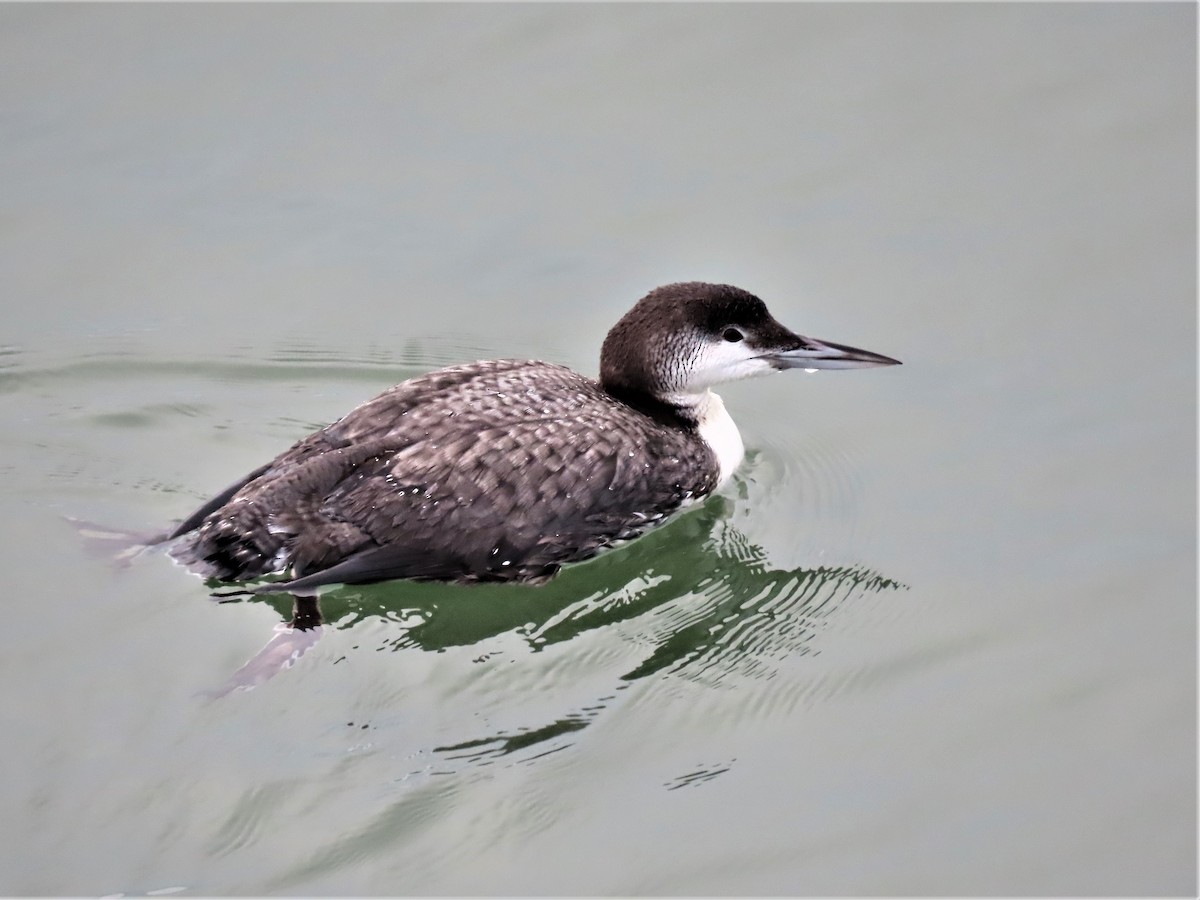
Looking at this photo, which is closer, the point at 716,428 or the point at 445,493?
the point at 445,493

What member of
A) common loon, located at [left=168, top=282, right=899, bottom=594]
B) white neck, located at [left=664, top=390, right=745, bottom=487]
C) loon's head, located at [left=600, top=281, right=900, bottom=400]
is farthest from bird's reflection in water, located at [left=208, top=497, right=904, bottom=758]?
loon's head, located at [left=600, top=281, right=900, bottom=400]

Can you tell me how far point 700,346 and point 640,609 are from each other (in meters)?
1.07

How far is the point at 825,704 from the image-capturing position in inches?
205

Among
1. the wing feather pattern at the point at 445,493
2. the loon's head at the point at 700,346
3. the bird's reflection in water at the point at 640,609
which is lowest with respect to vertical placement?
the bird's reflection in water at the point at 640,609

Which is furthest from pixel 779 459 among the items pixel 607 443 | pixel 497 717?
pixel 497 717

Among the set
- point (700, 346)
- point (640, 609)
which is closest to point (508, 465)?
point (640, 609)

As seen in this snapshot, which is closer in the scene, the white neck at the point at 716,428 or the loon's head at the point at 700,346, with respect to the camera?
the loon's head at the point at 700,346

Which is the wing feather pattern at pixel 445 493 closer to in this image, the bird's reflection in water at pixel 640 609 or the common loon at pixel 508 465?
the common loon at pixel 508 465

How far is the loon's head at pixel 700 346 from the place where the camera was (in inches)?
234

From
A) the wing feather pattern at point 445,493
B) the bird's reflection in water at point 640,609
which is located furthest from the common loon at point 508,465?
the bird's reflection in water at point 640,609

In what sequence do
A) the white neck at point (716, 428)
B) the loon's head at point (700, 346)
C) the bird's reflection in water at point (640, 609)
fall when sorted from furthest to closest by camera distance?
the white neck at point (716, 428), the loon's head at point (700, 346), the bird's reflection in water at point (640, 609)

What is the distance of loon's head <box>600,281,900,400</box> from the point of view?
19.5 ft

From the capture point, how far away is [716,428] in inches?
243

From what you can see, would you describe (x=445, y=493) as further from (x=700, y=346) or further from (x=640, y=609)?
(x=700, y=346)
